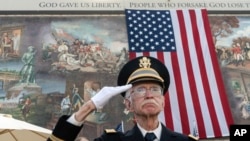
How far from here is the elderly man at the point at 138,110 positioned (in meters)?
1.74

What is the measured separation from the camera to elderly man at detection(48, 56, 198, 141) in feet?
5.71

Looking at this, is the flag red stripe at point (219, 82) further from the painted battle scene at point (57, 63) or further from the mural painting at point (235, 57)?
the painted battle scene at point (57, 63)

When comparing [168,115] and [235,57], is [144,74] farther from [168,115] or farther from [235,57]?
[235,57]

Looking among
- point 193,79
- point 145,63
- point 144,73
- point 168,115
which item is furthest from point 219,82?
point 144,73

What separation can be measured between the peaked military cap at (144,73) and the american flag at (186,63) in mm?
5109

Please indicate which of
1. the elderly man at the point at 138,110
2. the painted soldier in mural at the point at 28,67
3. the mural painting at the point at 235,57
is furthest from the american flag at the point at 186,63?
the elderly man at the point at 138,110

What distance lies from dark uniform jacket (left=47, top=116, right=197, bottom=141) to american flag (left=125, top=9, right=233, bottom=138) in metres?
5.31

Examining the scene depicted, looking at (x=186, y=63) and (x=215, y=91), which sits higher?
(x=186, y=63)

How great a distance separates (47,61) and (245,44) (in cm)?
501

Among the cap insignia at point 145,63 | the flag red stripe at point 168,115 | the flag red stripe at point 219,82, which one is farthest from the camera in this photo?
the flag red stripe at point 219,82

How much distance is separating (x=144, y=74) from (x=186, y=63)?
20.3 ft

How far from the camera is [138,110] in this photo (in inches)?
73.3

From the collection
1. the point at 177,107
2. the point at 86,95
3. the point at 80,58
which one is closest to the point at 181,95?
the point at 177,107

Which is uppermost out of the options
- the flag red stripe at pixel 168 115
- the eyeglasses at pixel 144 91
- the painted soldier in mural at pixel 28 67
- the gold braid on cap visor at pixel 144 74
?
the painted soldier in mural at pixel 28 67
